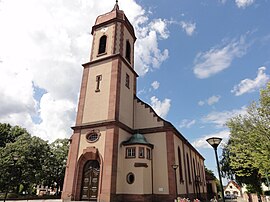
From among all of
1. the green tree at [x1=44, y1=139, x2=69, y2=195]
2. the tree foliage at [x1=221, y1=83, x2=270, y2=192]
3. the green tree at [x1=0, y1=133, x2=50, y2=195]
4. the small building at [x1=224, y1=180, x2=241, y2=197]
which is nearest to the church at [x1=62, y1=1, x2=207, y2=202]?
the tree foliage at [x1=221, y1=83, x2=270, y2=192]

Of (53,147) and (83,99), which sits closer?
(83,99)

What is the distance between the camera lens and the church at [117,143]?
Answer: 66.2 feet

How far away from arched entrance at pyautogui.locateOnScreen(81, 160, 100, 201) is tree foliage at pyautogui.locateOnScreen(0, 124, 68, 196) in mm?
13859

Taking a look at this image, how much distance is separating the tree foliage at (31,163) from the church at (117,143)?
13.2 metres

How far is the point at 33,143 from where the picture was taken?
32969 mm

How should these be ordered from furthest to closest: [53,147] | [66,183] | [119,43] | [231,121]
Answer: [53,147] → [119,43] → [231,121] → [66,183]

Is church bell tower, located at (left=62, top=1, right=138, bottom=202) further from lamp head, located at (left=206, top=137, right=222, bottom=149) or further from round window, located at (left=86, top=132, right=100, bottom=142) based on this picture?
lamp head, located at (left=206, top=137, right=222, bottom=149)

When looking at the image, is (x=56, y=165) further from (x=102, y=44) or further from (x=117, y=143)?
(x=102, y=44)

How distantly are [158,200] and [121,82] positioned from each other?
44.9ft

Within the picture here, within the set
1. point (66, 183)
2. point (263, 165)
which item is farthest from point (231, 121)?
point (66, 183)

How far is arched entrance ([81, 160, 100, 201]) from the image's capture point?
1992cm

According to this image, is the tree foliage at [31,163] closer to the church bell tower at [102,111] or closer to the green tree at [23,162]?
the green tree at [23,162]

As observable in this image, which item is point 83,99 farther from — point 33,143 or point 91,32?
point 33,143

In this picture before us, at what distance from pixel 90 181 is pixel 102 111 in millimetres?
7363
